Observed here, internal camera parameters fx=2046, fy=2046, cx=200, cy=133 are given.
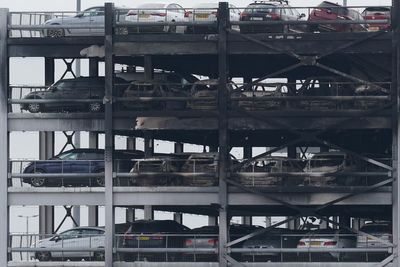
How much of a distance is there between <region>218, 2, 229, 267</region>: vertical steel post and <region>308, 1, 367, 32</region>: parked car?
13.2 ft

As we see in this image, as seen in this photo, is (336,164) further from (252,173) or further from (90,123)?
(90,123)

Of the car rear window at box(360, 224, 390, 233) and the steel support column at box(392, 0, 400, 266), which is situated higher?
the steel support column at box(392, 0, 400, 266)

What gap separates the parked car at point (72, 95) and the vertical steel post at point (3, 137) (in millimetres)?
1228

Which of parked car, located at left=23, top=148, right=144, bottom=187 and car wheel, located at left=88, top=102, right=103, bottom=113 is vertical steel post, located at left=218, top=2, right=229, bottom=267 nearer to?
parked car, located at left=23, top=148, right=144, bottom=187

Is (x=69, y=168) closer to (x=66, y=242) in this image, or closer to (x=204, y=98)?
(x=66, y=242)

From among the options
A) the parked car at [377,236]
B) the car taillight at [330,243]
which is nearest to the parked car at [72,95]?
the car taillight at [330,243]

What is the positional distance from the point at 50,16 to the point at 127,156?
7.30 meters

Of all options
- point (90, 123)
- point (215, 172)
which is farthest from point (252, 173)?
point (90, 123)

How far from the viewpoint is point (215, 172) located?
87562 millimetres

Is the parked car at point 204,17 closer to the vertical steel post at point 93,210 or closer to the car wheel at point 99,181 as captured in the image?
the car wheel at point 99,181

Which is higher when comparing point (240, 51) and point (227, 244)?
point (240, 51)

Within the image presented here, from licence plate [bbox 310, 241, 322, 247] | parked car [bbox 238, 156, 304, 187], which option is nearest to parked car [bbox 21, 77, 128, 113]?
parked car [bbox 238, 156, 304, 187]

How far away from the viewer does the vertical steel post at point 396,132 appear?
284 ft

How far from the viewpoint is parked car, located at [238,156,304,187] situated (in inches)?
3442
